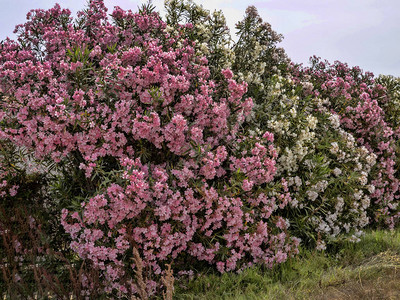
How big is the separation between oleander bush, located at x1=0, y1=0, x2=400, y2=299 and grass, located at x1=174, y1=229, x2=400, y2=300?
23 centimetres

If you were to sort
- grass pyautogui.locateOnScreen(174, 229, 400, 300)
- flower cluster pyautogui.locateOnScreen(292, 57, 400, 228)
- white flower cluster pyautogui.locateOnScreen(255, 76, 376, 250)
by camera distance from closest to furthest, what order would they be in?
grass pyautogui.locateOnScreen(174, 229, 400, 300) → white flower cluster pyautogui.locateOnScreen(255, 76, 376, 250) → flower cluster pyautogui.locateOnScreen(292, 57, 400, 228)

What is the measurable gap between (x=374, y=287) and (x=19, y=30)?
285 inches

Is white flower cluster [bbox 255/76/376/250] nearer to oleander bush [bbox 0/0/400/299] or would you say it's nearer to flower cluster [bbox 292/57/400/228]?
oleander bush [bbox 0/0/400/299]

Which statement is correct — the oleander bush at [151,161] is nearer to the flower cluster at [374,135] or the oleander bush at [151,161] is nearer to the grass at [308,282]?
the grass at [308,282]

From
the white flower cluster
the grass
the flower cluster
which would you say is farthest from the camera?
the flower cluster

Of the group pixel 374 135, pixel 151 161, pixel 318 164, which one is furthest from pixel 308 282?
pixel 374 135

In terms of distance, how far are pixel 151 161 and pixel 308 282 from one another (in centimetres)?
271

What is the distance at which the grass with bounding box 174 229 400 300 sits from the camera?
4.77 meters

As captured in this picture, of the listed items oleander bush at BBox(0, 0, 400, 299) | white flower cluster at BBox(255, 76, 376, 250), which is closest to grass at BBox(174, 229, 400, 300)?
oleander bush at BBox(0, 0, 400, 299)

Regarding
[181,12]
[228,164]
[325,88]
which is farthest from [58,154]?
[325,88]

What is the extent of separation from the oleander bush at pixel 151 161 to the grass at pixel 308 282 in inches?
9.1

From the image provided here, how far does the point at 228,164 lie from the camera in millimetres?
5734

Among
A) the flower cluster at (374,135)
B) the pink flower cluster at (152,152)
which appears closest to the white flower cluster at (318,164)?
the pink flower cluster at (152,152)

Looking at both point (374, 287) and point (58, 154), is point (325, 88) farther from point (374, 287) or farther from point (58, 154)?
point (58, 154)
